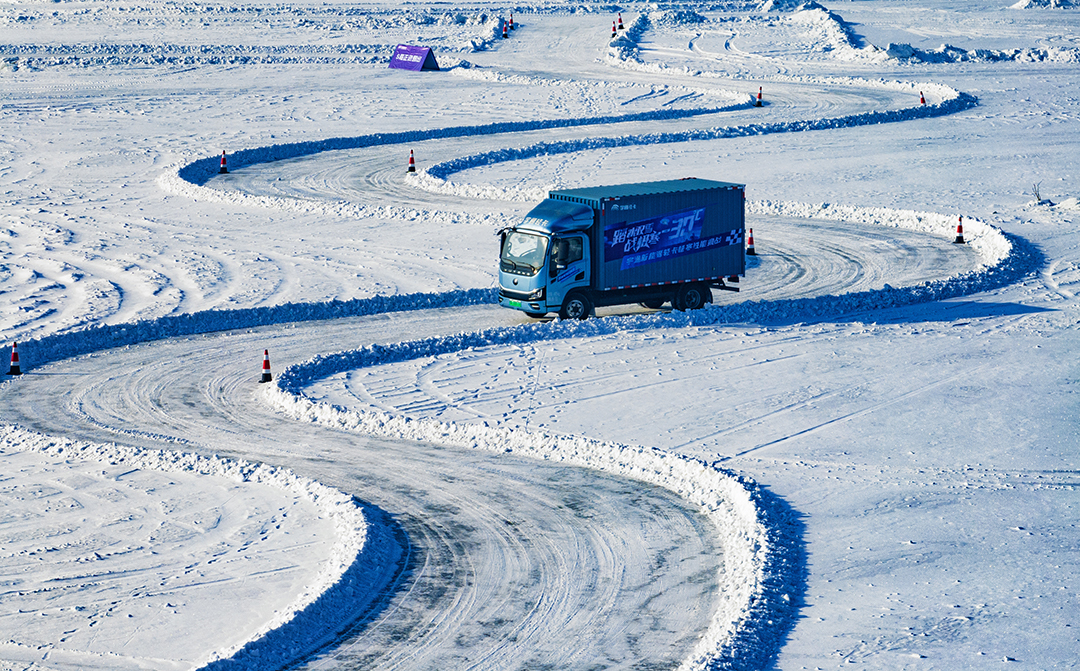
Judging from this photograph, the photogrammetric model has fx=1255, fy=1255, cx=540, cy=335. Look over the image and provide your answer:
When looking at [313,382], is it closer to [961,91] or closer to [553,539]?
[553,539]

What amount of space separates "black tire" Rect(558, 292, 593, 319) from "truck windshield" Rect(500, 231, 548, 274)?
3.08ft

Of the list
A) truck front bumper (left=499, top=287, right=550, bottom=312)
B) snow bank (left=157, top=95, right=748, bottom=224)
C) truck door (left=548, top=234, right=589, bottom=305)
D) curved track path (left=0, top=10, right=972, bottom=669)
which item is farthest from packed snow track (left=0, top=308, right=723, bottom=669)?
snow bank (left=157, top=95, right=748, bottom=224)

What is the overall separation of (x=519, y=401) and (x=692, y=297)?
6.57 meters

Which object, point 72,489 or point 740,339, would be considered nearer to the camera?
Answer: point 72,489

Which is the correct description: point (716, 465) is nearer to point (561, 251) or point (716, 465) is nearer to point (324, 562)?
point (324, 562)

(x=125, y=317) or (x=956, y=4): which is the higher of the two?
(x=956, y=4)

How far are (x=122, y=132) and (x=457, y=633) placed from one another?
3600 centimetres

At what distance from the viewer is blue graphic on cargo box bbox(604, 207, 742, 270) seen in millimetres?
24047

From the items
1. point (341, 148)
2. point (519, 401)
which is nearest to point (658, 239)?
point (519, 401)

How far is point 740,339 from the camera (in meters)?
23.2

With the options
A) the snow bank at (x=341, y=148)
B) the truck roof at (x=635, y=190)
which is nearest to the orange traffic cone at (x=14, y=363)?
the truck roof at (x=635, y=190)

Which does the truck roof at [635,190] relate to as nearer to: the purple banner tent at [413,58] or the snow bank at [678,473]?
the snow bank at [678,473]

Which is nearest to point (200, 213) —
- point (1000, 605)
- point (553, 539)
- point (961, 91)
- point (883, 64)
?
point (553, 539)

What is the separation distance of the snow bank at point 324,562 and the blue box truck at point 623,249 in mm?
8450
